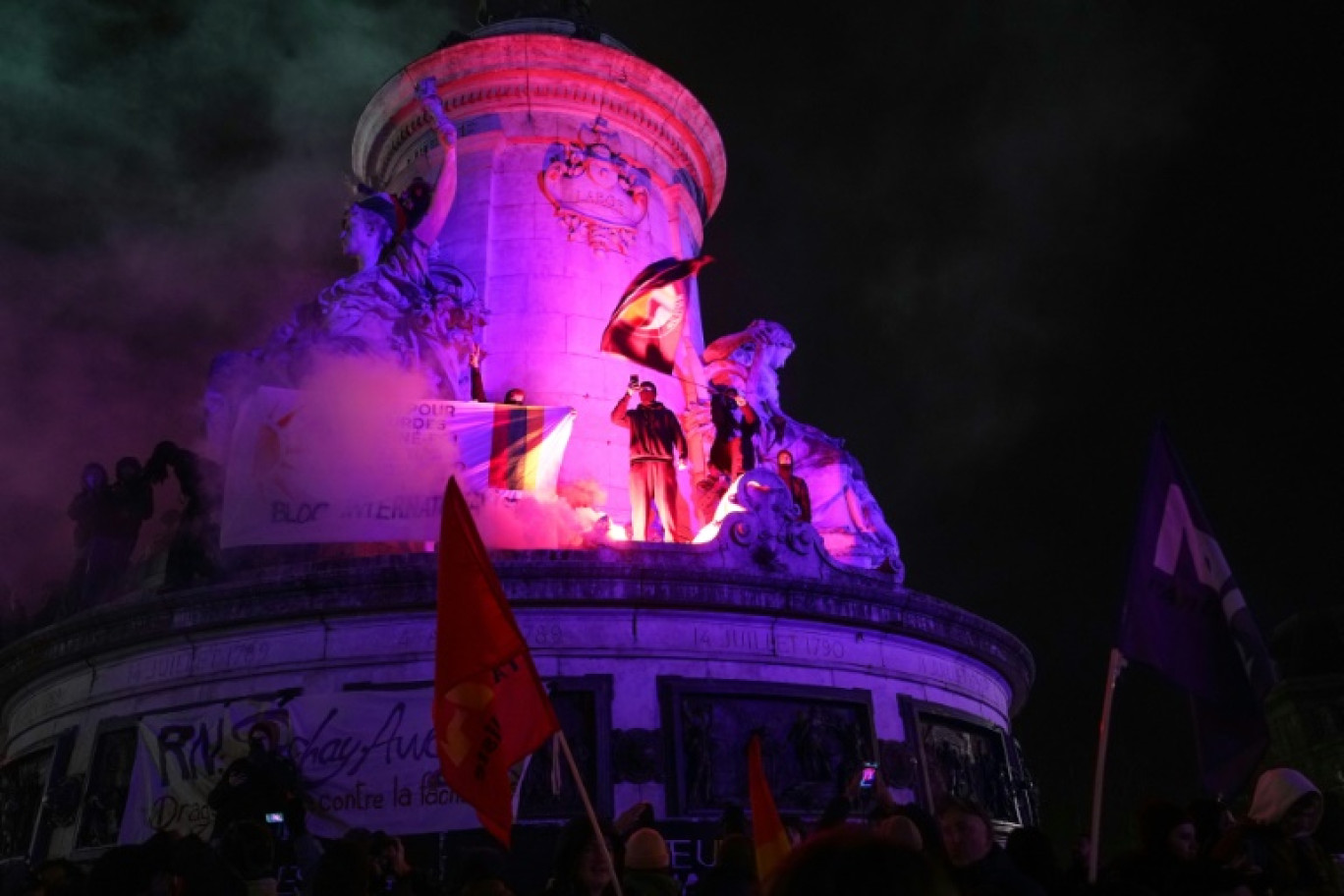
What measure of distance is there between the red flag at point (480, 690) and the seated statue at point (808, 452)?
11.5 metres

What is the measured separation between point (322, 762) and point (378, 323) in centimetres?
741

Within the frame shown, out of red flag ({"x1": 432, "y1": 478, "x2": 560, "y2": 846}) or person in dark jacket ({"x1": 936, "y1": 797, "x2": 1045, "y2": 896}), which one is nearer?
person in dark jacket ({"x1": 936, "y1": 797, "x2": 1045, "y2": 896})

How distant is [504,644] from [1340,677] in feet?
201

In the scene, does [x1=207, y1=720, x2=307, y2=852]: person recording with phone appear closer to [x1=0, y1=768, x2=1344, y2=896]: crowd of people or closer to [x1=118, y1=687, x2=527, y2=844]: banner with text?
[x1=118, y1=687, x2=527, y2=844]: banner with text

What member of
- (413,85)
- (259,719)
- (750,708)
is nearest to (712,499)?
(750,708)

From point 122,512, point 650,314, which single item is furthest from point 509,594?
point 122,512

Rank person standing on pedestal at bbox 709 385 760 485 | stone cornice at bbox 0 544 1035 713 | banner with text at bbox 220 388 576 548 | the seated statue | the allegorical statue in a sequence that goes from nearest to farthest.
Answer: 1. stone cornice at bbox 0 544 1035 713
2. banner with text at bbox 220 388 576 548
3. the allegorical statue
4. person standing on pedestal at bbox 709 385 760 485
5. the seated statue

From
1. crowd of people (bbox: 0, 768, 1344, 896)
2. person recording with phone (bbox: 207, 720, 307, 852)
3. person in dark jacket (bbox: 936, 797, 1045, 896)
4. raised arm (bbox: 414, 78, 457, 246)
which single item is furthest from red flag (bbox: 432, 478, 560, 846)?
raised arm (bbox: 414, 78, 457, 246)

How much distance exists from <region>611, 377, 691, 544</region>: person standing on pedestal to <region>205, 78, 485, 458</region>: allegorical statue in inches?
127

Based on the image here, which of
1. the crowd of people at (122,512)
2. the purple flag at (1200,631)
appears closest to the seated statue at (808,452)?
the crowd of people at (122,512)

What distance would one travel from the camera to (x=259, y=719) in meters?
11.6

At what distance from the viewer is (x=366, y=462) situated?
14.4 m

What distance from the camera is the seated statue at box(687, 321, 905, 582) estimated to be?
18.1 meters

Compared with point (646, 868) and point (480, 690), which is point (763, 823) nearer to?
point (646, 868)
